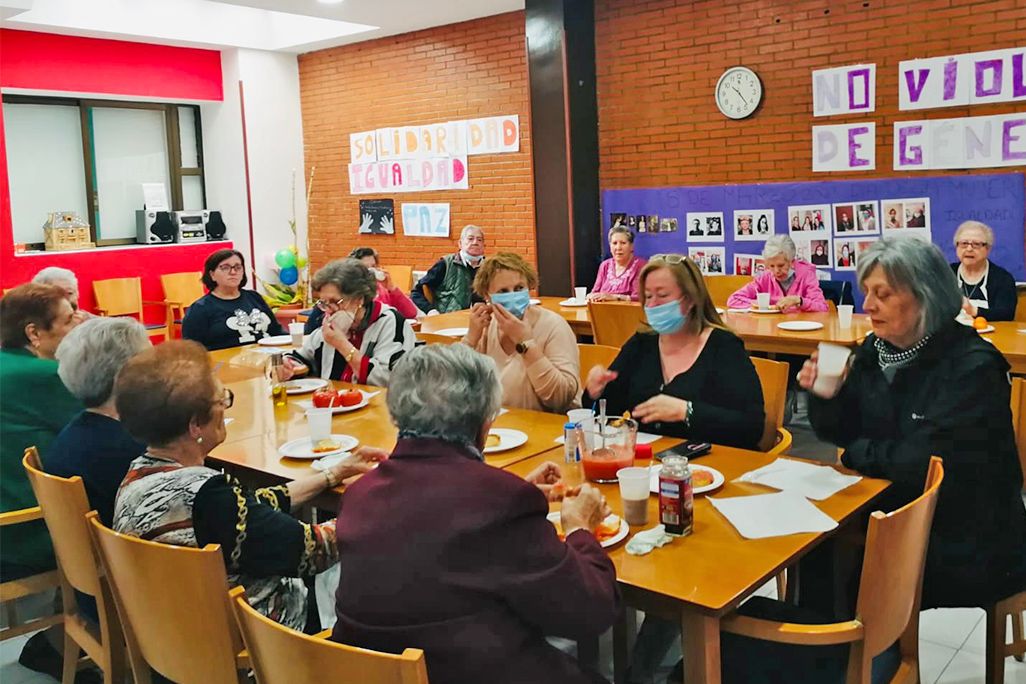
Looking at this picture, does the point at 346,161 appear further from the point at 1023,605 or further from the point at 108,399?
the point at 1023,605

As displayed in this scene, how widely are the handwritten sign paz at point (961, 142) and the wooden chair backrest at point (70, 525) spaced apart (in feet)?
19.2

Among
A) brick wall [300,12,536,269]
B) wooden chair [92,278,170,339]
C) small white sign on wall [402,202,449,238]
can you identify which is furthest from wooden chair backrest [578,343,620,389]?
wooden chair [92,278,170,339]

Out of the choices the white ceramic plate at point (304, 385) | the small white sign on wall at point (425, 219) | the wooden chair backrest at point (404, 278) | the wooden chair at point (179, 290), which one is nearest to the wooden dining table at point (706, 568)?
the white ceramic plate at point (304, 385)

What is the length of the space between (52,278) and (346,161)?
5.55 m

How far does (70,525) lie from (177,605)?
0.61 meters

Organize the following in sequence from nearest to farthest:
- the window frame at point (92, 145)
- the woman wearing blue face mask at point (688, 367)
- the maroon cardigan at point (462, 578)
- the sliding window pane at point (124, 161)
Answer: the maroon cardigan at point (462, 578) → the woman wearing blue face mask at point (688, 367) → the window frame at point (92, 145) → the sliding window pane at point (124, 161)

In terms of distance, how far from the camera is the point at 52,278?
4.52 meters

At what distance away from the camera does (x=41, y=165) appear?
28.2 ft

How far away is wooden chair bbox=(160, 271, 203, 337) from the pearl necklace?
24.7ft

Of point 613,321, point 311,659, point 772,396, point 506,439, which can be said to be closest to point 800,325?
point 613,321

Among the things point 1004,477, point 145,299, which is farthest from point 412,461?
point 145,299

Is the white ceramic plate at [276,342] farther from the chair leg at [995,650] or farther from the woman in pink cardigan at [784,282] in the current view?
the chair leg at [995,650]

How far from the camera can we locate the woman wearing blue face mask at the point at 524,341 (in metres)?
3.39

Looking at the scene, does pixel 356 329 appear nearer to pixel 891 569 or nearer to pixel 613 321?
pixel 613 321
